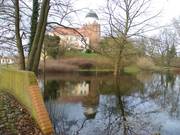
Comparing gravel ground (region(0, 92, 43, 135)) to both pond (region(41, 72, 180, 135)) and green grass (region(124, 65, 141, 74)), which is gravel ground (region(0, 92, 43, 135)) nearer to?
pond (region(41, 72, 180, 135))

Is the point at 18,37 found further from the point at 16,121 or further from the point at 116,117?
the point at 16,121

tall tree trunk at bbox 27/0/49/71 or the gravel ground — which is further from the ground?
tall tree trunk at bbox 27/0/49/71

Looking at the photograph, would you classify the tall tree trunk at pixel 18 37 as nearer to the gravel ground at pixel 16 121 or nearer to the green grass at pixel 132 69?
the gravel ground at pixel 16 121

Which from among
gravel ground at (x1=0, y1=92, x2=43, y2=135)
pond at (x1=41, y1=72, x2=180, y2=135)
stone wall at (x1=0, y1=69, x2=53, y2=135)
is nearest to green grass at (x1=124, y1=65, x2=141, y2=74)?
pond at (x1=41, y1=72, x2=180, y2=135)

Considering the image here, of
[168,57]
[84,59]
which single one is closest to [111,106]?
[84,59]

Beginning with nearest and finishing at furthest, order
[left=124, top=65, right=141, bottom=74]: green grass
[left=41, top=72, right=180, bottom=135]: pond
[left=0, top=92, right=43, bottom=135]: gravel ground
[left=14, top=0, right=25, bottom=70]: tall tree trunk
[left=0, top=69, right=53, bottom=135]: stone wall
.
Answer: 1. [left=0, top=92, right=43, bottom=135]: gravel ground
2. [left=0, top=69, right=53, bottom=135]: stone wall
3. [left=41, top=72, right=180, bottom=135]: pond
4. [left=14, top=0, right=25, bottom=70]: tall tree trunk
5. [left=124, top=65, right=141, bottom=74]: green grass

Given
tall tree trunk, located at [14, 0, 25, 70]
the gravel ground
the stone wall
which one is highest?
tall tree trunk, located at [14, 0, 25, 70]

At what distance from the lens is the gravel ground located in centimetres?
770

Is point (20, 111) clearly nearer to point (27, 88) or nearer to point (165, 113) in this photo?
point (27, 88)

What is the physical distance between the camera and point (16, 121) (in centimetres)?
855

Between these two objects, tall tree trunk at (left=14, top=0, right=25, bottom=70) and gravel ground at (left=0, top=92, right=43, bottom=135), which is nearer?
gravel ground at (left=0, top=92, right=43, bottom=135)

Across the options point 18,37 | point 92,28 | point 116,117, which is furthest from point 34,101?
point 92,28

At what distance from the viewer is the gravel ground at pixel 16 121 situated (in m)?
7.70

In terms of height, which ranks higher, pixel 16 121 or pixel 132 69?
pixel 16 121
